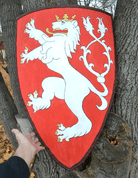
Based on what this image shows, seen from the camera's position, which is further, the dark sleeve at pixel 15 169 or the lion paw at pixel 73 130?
the lion paw at pixel 73 130

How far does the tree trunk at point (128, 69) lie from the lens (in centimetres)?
123

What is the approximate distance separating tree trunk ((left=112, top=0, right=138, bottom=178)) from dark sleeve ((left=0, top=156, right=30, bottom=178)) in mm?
888

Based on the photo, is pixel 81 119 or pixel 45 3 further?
pixel 45 3

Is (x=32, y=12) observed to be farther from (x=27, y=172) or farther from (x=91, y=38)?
(x=27, y=172)

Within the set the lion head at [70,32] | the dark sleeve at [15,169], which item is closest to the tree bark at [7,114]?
the dark sleeve at [15,169]

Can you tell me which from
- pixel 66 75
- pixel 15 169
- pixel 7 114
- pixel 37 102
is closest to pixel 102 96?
pixel 66 75

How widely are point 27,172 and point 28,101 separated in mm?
534

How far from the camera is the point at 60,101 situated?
1126 millimetres

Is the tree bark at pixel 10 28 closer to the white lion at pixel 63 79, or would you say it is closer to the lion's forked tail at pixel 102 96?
the white lion at pixel 63 79

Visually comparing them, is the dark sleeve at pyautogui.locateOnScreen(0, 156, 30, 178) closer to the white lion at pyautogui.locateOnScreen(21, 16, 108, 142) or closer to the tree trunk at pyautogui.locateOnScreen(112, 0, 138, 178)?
the white lion at pyautogui.locateOnScreen(21, 16, 108, 142)

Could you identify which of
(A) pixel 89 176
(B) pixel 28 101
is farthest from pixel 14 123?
(A) pixel 89 176

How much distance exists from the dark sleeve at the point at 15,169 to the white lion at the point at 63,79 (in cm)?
32

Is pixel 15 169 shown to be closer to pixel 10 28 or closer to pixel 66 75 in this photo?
pixel 66 75

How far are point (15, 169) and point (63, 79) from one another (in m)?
0.76
